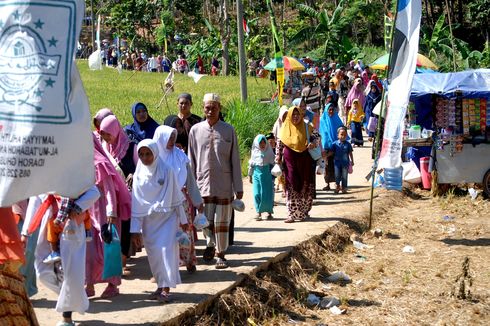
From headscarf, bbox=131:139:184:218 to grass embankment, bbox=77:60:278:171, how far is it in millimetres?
8376

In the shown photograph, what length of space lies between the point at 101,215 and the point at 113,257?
377 mm

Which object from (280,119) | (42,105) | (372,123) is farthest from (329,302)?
(372,123)

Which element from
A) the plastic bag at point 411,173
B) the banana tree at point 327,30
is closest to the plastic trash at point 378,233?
the plastic bag at point 411,173

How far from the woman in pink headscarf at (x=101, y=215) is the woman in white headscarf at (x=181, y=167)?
47 cm

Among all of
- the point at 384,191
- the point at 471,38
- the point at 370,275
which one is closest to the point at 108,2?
the point at 471,38

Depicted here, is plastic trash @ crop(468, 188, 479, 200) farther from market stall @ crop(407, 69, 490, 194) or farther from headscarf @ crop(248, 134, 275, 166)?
headscarf @ crop(248, 134, 275, 166)

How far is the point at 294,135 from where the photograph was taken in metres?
11.8

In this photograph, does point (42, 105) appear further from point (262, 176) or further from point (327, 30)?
point (327, 30)

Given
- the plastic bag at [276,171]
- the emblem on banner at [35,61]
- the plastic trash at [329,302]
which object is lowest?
the plastic trash at [329,302]

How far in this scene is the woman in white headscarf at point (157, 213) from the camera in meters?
7.68

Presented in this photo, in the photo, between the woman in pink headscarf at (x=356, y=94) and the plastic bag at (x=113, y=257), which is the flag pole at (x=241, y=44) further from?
the plastic bag at (x=113, y=257)

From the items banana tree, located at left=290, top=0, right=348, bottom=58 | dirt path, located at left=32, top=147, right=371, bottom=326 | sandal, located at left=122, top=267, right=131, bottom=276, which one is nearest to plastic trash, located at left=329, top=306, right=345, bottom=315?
dirt path, located at left=32, top=147, right=371, bottom=326

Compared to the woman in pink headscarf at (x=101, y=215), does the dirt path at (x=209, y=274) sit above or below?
below

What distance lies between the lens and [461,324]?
27.2ft
